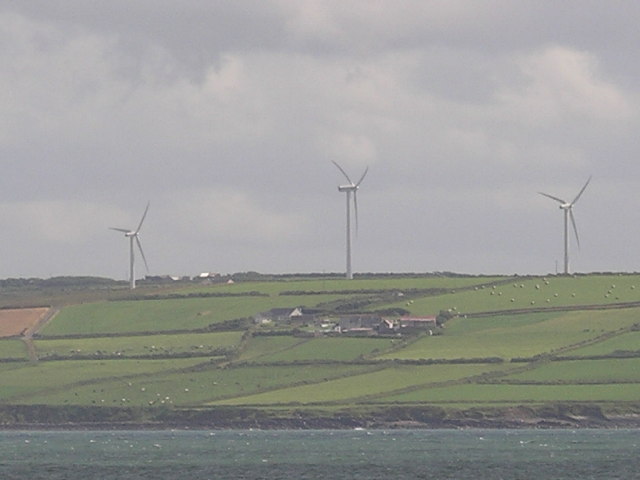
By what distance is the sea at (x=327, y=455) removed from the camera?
377 feet

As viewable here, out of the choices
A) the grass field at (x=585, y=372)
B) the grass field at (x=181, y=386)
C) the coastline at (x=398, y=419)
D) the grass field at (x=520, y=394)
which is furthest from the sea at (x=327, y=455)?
the grass field at (x=585, y=372)

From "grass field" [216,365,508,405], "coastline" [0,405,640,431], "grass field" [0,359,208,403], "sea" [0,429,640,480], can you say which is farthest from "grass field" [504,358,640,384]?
"grass field" [0,359,208,403]

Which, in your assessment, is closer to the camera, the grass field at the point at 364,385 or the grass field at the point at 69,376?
the grass field at the point at 364,385

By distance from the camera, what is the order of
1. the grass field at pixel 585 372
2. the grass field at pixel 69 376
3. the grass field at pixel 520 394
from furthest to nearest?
the grass field at pixel 69 376, the grass field at pixel 585 372, the grass field at pixel 520 394

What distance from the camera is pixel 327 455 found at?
133 m

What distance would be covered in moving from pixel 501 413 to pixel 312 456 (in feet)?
134

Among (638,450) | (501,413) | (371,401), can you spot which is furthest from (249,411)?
(638,450)

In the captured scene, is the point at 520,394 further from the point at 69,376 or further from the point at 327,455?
the point at 69,376

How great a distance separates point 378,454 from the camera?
5256 inches

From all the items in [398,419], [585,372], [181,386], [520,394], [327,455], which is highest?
[585,372]

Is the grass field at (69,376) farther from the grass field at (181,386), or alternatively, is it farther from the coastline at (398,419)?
the coastline at (398,419)

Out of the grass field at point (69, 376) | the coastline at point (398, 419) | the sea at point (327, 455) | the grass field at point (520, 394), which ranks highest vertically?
the grass field at point (69, 376)

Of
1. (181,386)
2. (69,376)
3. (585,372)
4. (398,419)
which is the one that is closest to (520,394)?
(585,372)

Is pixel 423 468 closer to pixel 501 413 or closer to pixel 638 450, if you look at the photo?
pixel 638 450
